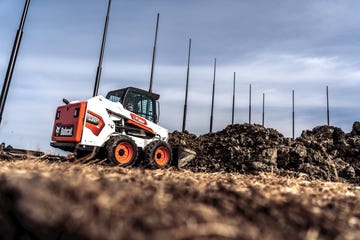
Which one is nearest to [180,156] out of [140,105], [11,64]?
[140,105]

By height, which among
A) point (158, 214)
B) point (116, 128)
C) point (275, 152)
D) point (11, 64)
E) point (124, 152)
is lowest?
point (158, 214)

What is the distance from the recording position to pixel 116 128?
1098cm

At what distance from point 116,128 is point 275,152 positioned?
23.4 feet

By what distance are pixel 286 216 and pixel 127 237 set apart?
985 mm

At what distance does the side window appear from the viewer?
11.5 meters

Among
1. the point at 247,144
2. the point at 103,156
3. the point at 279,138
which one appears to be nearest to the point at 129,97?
the point at 103,156

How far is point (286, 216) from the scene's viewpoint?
6.24 ft

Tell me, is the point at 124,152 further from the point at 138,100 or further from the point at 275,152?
the point at 275,152

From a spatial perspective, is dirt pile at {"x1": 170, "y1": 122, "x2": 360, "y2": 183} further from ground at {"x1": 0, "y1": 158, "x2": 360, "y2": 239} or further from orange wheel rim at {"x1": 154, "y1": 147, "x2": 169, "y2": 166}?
ground at {"x1": 0, "y1": 158, "x2": 360, "y2": 239}

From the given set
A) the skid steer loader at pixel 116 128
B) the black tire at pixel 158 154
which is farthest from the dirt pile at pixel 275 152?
the skid steer loader at pixel 116 128

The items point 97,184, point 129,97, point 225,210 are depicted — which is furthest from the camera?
point 129,97

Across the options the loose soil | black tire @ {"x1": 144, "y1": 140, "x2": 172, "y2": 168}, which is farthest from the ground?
black tire @ {"x1": 144, "y1": 140, "x2": 172, "y2": 168}

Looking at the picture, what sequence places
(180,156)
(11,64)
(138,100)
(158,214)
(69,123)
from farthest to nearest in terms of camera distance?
(11,64) → (180,156) → (138,100) → (69,123) → (158,214)

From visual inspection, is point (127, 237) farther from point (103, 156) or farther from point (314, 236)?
point (103, 156)
